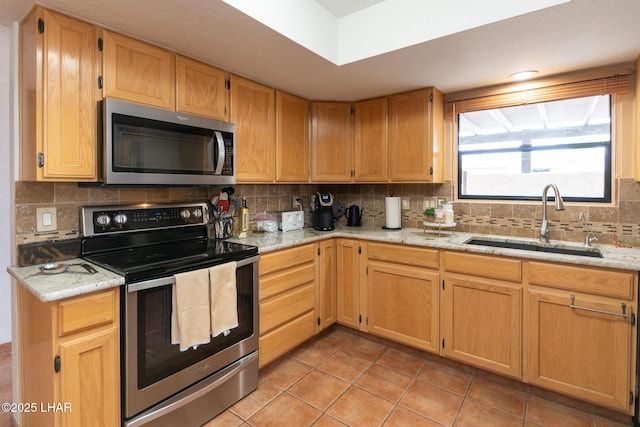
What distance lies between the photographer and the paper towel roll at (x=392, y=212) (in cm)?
290

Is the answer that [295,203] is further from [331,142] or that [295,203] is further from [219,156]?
[219,156]

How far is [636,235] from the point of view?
2.10 metres

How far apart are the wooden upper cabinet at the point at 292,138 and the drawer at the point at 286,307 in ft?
3.02

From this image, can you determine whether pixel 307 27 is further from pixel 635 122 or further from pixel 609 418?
pixel 609 418

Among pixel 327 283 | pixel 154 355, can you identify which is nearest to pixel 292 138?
pixel 327 283

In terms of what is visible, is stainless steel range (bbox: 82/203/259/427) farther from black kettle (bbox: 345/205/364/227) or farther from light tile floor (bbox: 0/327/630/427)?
black kettle (bbox: 345/205/364/227)

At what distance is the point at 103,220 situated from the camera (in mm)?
1823

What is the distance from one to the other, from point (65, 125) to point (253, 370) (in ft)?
5.50

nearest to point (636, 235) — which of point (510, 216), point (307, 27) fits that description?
point (510, 216)

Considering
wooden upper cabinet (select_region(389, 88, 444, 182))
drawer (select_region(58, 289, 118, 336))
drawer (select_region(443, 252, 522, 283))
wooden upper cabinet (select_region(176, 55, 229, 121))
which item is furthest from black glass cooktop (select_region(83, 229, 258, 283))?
wooden upper cabinet (select_region(389, 88, 444, 182))

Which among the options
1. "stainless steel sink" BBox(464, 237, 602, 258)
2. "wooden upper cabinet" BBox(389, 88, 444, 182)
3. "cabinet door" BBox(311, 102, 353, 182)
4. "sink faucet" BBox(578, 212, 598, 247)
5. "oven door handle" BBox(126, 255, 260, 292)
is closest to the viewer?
"oven door handle" BBox(126, 255, 260, 292)

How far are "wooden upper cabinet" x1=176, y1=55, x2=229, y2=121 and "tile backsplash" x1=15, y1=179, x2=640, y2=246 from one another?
1.82ft

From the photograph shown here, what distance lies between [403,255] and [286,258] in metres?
0.87

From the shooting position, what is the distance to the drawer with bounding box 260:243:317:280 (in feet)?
7.07
